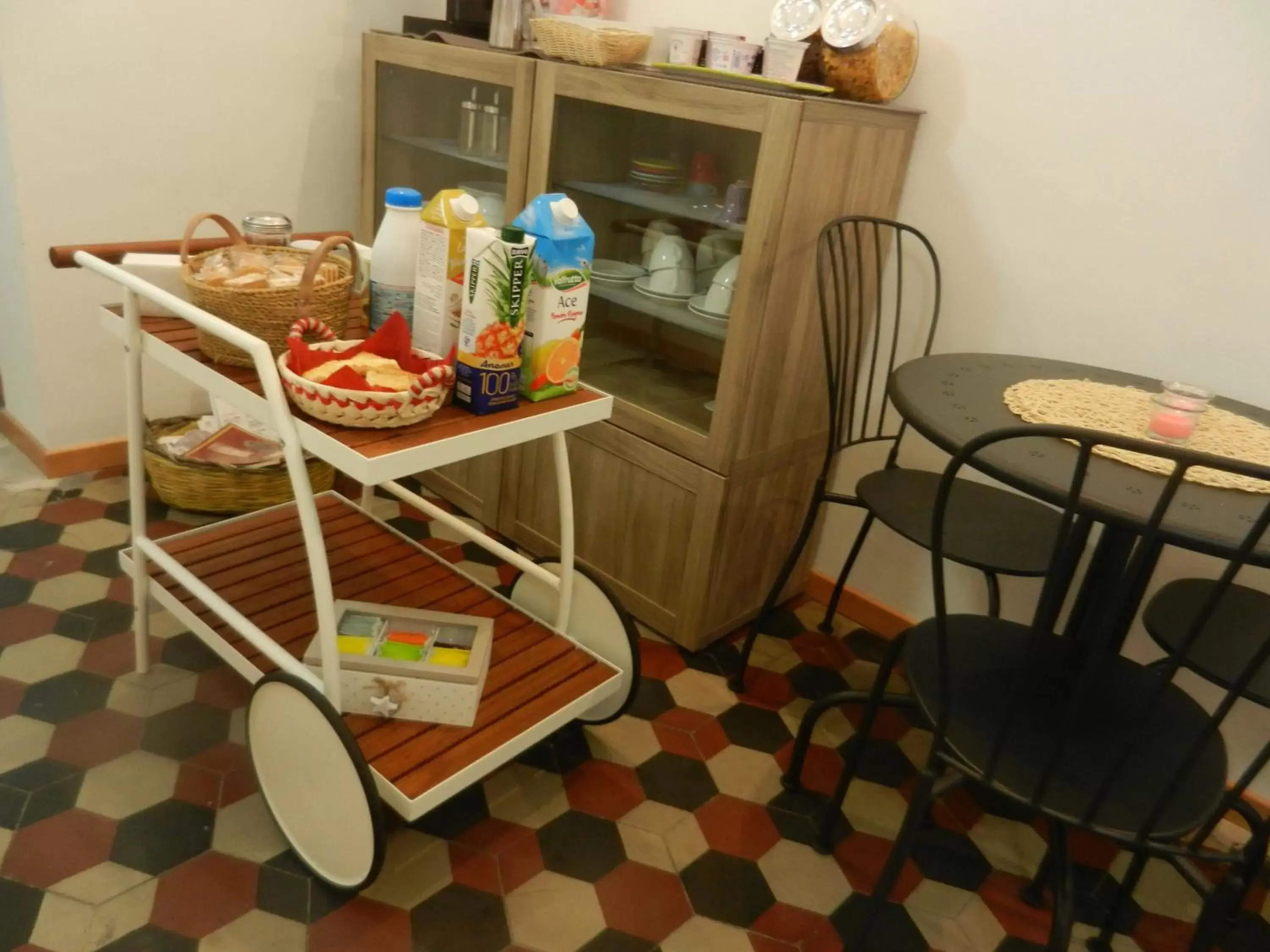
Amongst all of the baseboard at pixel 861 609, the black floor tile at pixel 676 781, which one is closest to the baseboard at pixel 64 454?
the black floor tile at pixel 676 781

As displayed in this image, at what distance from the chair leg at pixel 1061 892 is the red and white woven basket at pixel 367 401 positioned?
944 mm

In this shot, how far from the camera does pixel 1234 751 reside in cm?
173

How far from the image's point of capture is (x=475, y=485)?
2.41 metres

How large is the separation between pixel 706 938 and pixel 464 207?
44.8 inches

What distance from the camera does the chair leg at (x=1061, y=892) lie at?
3.58 feet

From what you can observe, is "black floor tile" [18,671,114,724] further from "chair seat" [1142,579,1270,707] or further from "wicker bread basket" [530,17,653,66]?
"chair seat" [1142,579,1270,707]

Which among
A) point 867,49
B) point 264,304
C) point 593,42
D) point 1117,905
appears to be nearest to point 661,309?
point 593,42

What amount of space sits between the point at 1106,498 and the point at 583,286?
0.74 m

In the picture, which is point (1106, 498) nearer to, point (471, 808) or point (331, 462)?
point (331, 462)

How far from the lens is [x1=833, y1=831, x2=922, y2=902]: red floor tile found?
1.49 meters

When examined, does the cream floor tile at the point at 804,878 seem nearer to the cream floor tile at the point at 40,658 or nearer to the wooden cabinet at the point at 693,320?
the wooden cabinet at the point at 693,320

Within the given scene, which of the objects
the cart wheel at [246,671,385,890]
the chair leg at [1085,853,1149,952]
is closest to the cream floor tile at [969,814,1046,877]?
the chair leg at [1085,853,1149,952]

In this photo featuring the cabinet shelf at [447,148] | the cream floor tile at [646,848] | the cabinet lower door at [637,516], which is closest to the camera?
the cream floor tile at [646,848]

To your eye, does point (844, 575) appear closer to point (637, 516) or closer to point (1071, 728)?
point (637, 516)
